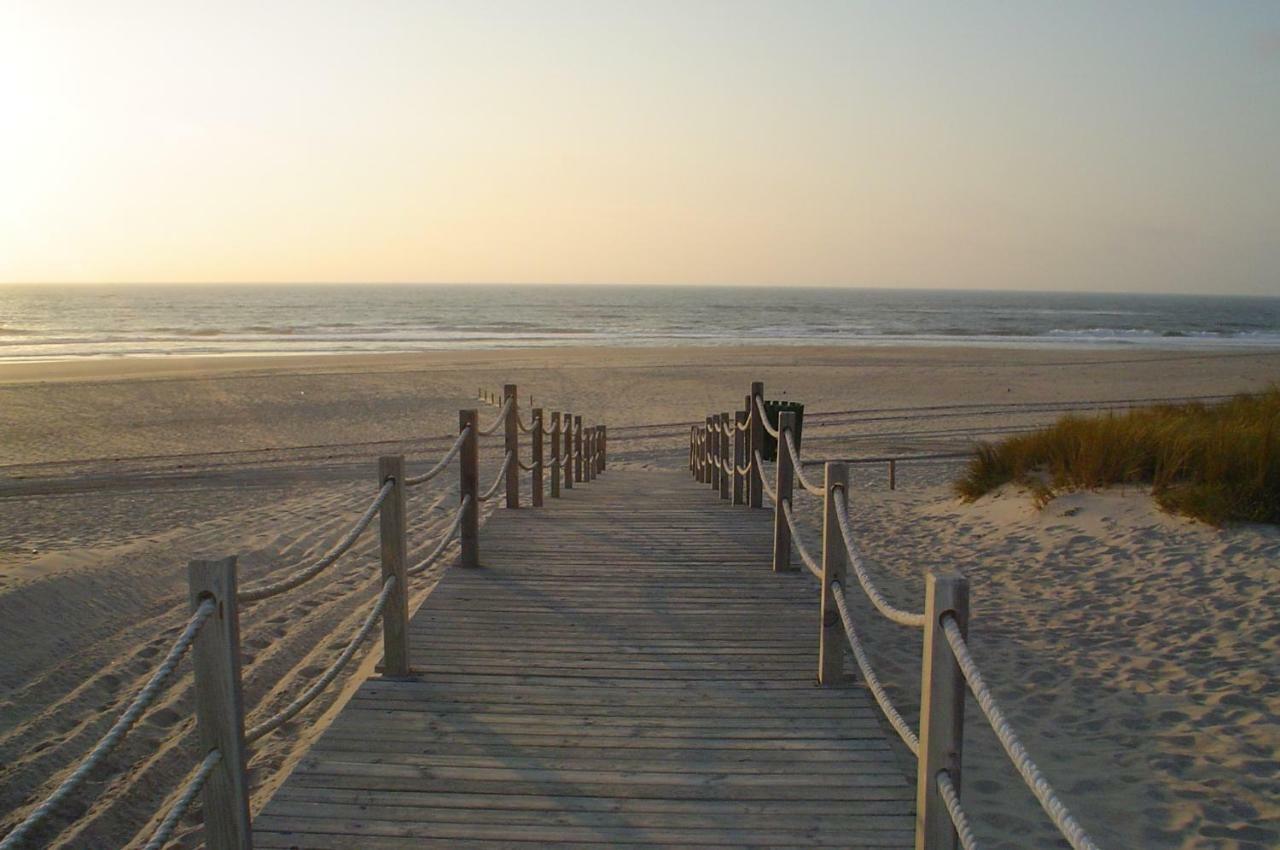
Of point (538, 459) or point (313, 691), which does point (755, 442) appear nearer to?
point (538, 459)

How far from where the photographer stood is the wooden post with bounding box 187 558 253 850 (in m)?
2.96

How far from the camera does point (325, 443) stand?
18.8 metres

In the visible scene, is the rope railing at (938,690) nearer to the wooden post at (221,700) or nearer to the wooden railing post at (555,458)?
the wooden post at (221,700)

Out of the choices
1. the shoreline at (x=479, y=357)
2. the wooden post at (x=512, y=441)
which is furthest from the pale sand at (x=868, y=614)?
the shoreline at (x=479, y=357)

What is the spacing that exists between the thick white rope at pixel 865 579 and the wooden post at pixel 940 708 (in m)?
0.10

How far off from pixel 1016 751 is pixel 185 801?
91.0 inches

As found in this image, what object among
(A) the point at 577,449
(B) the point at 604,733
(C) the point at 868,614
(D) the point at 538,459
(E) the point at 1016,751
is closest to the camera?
(E) the point at 1016,751

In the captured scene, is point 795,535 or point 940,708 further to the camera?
point 795,535

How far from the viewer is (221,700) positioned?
3.01m

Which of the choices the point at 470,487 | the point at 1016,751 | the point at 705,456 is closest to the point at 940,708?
the point at 1016,751

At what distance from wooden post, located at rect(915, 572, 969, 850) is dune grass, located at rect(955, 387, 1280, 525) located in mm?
6277

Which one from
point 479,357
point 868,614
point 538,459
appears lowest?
point 868,614

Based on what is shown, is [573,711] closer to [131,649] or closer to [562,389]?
[131,649]

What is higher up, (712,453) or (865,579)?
(865,579)
